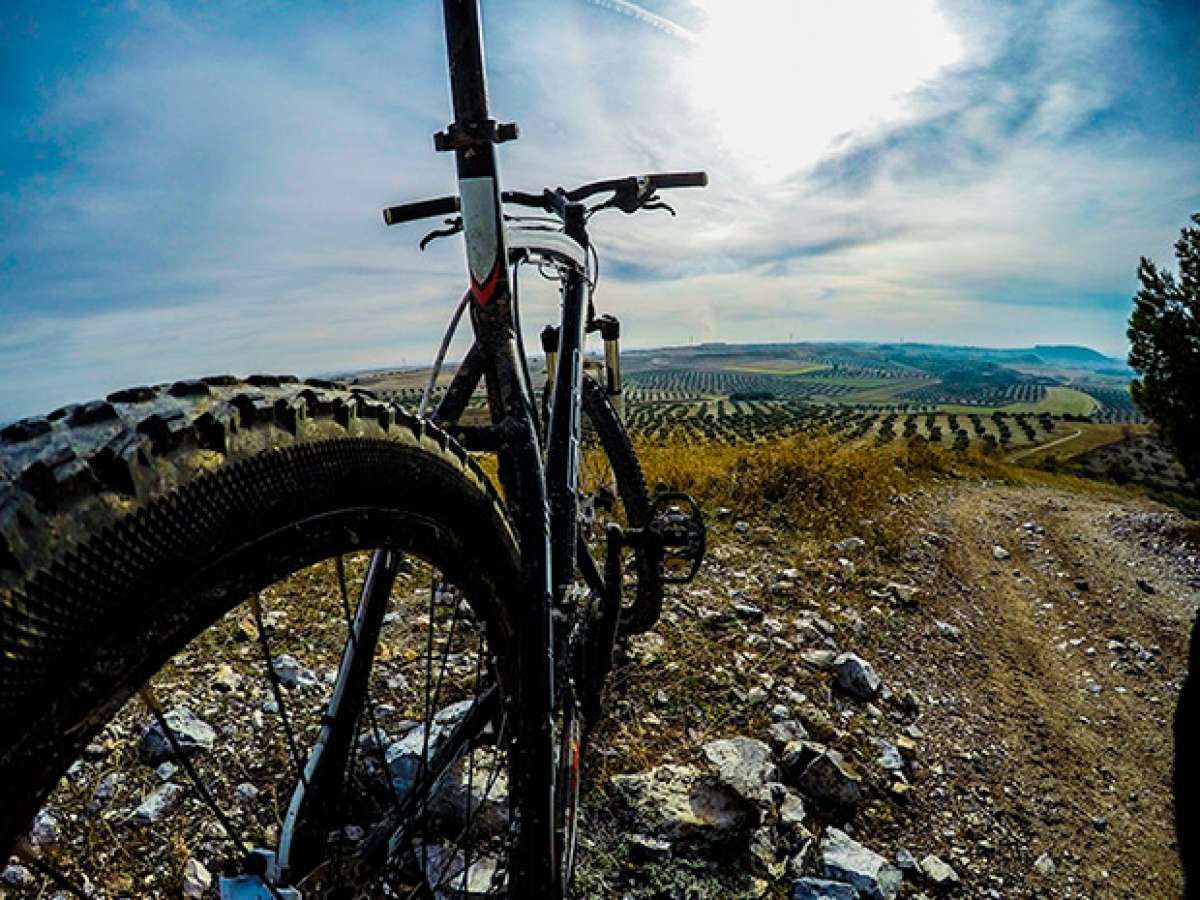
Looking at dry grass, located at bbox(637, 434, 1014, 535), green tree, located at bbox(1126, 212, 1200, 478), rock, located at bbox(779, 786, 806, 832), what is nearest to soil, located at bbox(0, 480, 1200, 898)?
rock, located at bbox(779, 786, 806, 832)

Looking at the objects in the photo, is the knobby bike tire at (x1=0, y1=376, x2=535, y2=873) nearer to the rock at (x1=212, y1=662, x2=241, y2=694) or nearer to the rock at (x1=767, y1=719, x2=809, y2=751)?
the rock at (x1=212, y1=662, x2=241, y2=694)

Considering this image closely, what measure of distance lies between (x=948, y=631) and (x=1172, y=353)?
41.9 feet

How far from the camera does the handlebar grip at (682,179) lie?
3031mm

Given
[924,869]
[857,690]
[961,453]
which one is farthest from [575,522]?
[961,453]

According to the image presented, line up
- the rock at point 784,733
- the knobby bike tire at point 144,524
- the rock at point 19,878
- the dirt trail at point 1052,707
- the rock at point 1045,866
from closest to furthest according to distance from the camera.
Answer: the knobby bike tire at point 144,524 < the rock at point 19,878 < the rock at point 1045,866 < the dirt trail at point 1052,707 < the rock at point 784,733

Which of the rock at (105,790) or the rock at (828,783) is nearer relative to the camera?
the rock at (105,790)

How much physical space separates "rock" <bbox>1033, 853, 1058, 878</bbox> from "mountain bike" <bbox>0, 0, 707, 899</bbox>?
1.91 meters

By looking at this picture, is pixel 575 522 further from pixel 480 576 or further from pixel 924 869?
pixel 924 869

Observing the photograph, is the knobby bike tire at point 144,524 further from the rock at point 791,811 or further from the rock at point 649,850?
the rock at point 791,811

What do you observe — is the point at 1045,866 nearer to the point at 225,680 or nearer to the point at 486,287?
the point at 486,287

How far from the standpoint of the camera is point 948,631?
4.66 meters

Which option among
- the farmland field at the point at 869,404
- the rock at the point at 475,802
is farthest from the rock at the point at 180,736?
the farmland field at the point at 869,404

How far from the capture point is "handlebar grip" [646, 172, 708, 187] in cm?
303

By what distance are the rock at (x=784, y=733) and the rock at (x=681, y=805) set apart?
548 mm
